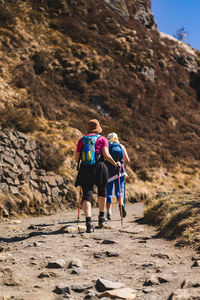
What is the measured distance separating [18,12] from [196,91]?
1871 cm

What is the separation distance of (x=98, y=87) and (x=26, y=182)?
46.2ft

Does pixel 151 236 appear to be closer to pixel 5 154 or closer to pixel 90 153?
pixel 90 153

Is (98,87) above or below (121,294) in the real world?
above

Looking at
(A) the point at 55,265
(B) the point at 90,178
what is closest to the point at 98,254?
(A) the point at 55,265

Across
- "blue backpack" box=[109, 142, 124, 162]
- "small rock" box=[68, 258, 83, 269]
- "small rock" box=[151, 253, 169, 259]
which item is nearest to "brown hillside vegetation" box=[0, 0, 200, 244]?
"blue backpack" box=[109, 142, 124, 162]

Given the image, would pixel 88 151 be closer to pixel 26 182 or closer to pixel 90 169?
pixel 90 169

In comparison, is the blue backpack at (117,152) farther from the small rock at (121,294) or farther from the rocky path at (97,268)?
the small rock at (121,294)

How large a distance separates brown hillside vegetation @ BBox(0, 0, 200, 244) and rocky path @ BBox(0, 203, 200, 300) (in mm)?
6613

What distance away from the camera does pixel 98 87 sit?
22.9 m

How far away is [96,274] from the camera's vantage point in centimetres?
346

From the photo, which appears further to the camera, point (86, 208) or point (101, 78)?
point (101, 78)

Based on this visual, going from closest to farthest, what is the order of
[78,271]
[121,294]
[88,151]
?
[121,294] < [78,271] < [88,151]

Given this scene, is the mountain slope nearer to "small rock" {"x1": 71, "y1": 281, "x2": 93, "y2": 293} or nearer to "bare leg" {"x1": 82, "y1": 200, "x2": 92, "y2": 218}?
"bare leg" {"x1": 82, "y1": 200, "x2": 92, "y2": 218}

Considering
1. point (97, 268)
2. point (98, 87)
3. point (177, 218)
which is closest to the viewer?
point (97, 268)
